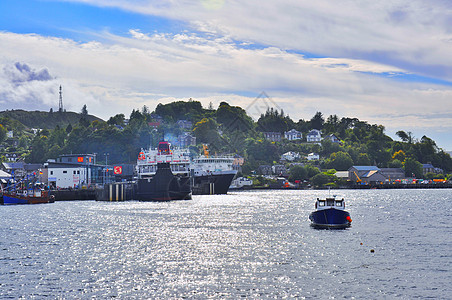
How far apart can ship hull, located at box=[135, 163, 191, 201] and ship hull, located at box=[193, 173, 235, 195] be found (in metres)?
30.5

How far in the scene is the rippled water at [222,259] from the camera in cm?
3497

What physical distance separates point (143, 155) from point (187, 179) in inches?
1087

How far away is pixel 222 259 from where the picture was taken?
4475 cm

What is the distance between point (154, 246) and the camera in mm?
51688

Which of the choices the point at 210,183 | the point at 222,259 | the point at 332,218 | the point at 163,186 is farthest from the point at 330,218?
the point at 210,183

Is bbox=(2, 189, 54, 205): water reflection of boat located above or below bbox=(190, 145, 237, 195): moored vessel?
below

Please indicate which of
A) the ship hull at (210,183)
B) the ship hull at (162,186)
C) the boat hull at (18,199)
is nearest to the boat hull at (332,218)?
the ship hull at (162,186)

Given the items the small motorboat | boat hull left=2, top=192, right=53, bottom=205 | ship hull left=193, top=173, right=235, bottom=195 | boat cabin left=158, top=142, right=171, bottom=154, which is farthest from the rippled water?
ship hull left=193, top=173, right=235, bottom=195

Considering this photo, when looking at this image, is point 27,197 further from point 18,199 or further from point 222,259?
point 222,259

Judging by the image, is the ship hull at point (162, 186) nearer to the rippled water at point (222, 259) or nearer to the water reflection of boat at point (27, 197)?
the water reflection of boat at point (27, 197)

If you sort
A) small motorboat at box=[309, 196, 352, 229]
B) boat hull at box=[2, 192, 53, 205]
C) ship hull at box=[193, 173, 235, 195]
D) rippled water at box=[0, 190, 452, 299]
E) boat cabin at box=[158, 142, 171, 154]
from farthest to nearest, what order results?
ship hull at box=[193, 173, 235, 195], boat cabin at box=[158, 142, 171, 154], boat hull at box=[2, 192, 53, 205], small motorboat at box=[309, 196, 352, 229], rippled water at box=[0, 190, 452, 299]

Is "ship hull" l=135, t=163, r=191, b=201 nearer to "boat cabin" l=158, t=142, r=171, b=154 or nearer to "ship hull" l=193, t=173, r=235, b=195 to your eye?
"boat cabin" l=158, t=142, r=171, b=154

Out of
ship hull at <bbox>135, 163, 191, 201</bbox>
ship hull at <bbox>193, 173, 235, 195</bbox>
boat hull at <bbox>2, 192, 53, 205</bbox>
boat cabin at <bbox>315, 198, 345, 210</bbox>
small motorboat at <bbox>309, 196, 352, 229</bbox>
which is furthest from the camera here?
ship hull at <bbox>193, 173, 235, 195</bbox>

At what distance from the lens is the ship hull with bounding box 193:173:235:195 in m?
150
